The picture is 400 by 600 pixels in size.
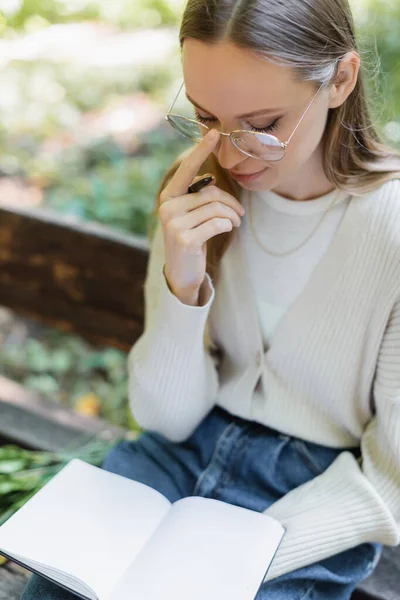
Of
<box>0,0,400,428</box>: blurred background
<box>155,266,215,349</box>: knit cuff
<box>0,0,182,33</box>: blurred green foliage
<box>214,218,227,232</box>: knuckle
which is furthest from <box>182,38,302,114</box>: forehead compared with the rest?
<box>0,0,182,33</box>: blurred green foliage

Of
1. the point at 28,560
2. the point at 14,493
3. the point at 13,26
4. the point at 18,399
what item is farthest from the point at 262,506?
the point at 13,26

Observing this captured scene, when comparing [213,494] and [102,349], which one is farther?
[102,349]

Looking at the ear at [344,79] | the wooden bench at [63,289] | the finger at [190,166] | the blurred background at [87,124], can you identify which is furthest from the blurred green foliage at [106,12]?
the ear at [344,79]

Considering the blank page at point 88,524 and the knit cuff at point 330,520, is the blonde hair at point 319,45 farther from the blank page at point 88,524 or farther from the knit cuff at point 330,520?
the blank page at point 88,524

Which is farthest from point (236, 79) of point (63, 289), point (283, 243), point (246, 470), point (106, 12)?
point (106, 12)

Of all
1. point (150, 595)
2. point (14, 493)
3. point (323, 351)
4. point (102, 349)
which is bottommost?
point (102, 349)

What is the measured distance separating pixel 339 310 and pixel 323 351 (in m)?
0.09

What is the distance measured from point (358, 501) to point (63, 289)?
1297 mm

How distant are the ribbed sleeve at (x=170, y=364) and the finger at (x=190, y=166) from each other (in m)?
0.18

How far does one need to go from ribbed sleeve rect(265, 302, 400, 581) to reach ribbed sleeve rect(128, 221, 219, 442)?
10.7 inches

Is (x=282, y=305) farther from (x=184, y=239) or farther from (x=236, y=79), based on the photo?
(x=236, y=79)

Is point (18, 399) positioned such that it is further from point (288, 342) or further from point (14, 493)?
point (288, 342)

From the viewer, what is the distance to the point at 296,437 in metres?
1.48

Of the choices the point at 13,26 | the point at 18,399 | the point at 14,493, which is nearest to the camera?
the point at 14,493
